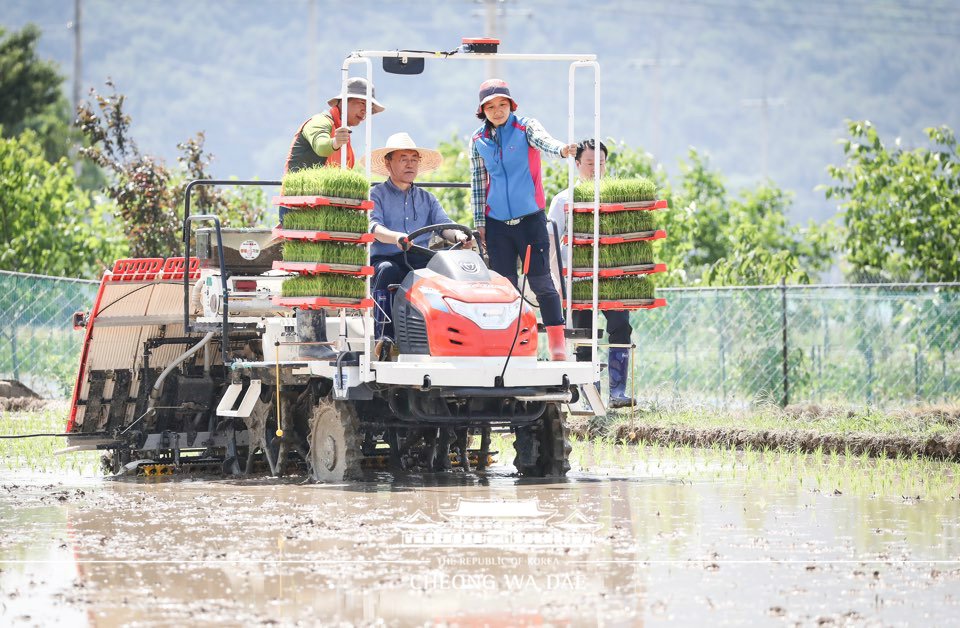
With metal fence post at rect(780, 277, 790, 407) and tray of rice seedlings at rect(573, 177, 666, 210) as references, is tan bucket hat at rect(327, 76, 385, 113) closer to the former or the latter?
tray of rice seedlings at rect(573, 177, 666, 210)

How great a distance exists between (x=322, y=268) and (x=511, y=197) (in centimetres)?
172

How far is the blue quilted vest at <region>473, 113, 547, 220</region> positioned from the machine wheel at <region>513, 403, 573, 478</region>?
155cm

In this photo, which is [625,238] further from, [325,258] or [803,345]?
[803,345]

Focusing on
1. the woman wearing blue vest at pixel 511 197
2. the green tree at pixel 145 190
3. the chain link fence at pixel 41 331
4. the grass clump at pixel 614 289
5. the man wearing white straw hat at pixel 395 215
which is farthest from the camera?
the green tree at pixel 145 190

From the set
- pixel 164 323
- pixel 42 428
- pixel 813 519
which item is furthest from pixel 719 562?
pixel 42 428

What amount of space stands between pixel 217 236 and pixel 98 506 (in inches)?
112

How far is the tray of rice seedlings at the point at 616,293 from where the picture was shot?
13672 millimetres

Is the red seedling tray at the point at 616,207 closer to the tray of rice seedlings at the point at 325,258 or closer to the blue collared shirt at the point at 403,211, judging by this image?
the blue collared shirt at the point at 403,211

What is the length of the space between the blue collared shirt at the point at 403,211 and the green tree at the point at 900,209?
11.7 m

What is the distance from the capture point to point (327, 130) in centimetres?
1337

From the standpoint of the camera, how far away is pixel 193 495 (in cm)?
1165

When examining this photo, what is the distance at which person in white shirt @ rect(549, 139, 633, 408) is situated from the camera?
48.7ft

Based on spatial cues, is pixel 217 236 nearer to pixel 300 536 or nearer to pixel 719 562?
pixel 300 536

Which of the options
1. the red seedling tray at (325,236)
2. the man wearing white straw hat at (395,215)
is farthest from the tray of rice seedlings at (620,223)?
the red seedling tray at (325,236)
